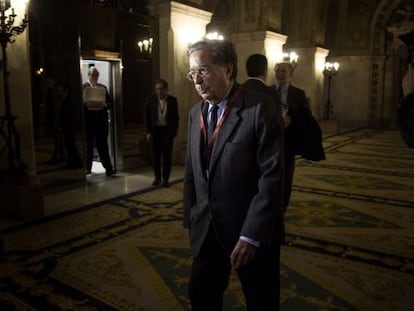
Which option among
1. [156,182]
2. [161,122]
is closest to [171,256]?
[156,182]

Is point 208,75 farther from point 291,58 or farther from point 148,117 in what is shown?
point 291,58

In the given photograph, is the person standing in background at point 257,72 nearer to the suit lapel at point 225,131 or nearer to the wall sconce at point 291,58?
the suit lapel at point 225,131

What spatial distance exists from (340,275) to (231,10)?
12.5 m

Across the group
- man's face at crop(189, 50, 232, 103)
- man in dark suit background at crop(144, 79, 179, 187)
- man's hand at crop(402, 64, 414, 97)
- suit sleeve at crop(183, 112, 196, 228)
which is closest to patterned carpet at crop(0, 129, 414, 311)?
man in dark suit background at crop(144, 79, 179, 187)

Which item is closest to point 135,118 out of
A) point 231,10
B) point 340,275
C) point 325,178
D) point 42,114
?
point 42,114

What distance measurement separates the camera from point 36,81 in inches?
253

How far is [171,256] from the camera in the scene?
13.2ft

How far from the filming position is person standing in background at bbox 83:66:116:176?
748cm

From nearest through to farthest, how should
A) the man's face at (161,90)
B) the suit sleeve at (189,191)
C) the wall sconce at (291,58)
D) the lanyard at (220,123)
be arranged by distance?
the lanyard at (220,123) < the suit sleeve at (189,191) < the man's face at (161,90) < the wall sconce at (291,58)

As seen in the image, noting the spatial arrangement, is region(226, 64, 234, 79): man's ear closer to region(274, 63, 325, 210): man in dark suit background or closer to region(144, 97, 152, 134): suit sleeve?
region(274, 63, 325, 210): man in dark suit background

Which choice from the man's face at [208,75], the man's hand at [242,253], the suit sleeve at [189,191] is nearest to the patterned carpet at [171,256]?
the suit sleeve at [189,191]

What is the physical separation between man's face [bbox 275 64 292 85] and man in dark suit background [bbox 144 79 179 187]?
2.56 metres

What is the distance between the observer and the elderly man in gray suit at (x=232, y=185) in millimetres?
1953

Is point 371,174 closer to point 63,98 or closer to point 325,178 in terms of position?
point 325,178
